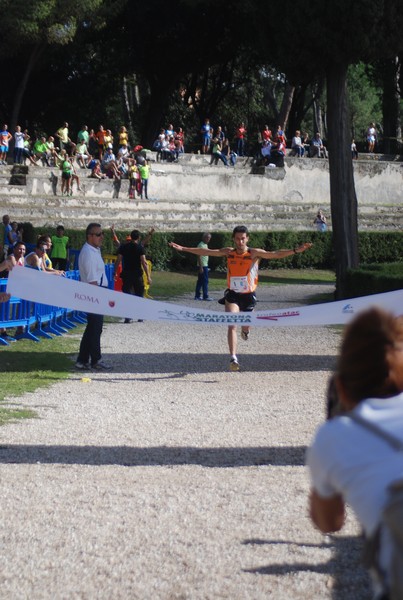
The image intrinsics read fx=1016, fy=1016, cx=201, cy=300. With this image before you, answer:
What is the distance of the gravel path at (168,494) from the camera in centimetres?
536

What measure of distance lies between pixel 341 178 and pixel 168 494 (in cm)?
2117

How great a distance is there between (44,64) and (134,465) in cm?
4654

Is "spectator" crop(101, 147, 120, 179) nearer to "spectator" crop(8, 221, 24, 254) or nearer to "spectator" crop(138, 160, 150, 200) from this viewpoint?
"spectator" crop(138, 160, 150, 200)

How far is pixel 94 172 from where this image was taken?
42.3 meters

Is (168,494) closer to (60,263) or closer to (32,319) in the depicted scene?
(32,319)

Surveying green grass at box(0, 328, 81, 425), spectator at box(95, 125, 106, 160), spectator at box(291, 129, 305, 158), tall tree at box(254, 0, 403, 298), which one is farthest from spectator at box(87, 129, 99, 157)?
green grass at box(0, 328, 81, 425)

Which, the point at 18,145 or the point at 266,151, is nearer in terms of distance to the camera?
the point at 18,145

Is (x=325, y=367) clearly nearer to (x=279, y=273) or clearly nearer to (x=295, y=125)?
(x=279, y=273)

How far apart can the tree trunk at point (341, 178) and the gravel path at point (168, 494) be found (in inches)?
572

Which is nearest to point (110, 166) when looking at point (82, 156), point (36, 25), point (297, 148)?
point (82, 156)

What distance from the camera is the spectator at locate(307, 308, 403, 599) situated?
2553 mm

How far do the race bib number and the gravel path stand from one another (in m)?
1.23

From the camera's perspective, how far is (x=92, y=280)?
13.8m

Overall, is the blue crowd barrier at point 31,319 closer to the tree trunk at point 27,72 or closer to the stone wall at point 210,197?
the stone wall at point 210,197
